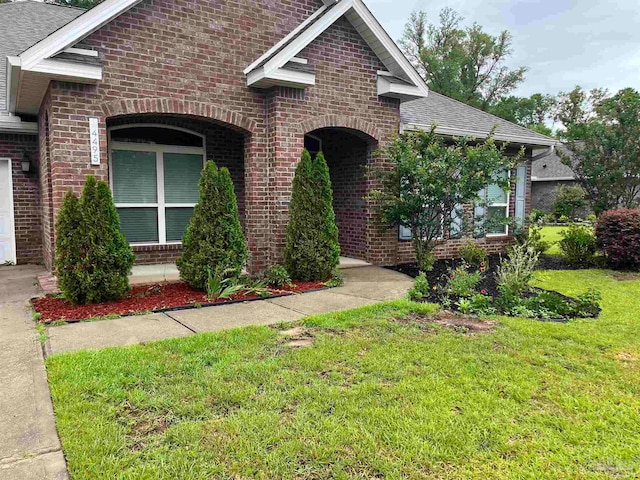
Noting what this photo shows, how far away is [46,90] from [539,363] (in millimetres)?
7551

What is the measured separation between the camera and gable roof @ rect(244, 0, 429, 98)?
7.44m

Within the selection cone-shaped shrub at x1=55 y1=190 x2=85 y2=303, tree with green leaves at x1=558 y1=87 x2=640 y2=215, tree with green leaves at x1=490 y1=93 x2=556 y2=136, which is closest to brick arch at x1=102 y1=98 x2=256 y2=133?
cone-shaped shrub at x1=55 y1=190 x2=85 y2=303

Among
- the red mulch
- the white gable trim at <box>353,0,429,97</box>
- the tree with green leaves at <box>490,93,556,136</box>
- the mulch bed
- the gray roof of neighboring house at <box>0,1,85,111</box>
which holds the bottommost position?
the red mulch

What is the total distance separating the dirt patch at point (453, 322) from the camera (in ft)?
16.8

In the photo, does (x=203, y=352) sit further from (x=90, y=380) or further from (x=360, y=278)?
(x=360, y=278)

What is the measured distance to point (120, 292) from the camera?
6113mm

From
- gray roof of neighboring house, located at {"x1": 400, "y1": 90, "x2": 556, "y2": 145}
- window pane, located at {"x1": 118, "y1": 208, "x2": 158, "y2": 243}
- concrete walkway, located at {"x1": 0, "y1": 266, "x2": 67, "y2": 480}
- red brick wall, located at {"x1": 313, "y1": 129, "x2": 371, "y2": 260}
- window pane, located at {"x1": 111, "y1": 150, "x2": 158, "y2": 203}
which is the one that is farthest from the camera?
gray roof of neighboring house, located at {"x1": 400, "y1": 90, "x2": 556, "y2": 145}

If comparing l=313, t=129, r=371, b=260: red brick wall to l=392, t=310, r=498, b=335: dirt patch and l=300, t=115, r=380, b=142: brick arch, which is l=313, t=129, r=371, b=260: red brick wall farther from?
l=392, t=310, r=498, b=335: dirt patch

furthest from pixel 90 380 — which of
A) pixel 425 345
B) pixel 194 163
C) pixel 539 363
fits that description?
pixel 194 163

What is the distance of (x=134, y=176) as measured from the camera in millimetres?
8906

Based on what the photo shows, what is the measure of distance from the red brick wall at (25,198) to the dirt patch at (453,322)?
7967mm

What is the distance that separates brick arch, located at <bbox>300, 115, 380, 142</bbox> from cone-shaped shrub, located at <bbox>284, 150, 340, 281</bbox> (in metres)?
0.88

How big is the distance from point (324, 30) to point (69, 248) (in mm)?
5342

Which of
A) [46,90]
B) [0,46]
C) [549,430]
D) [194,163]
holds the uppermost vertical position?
[0,46]
